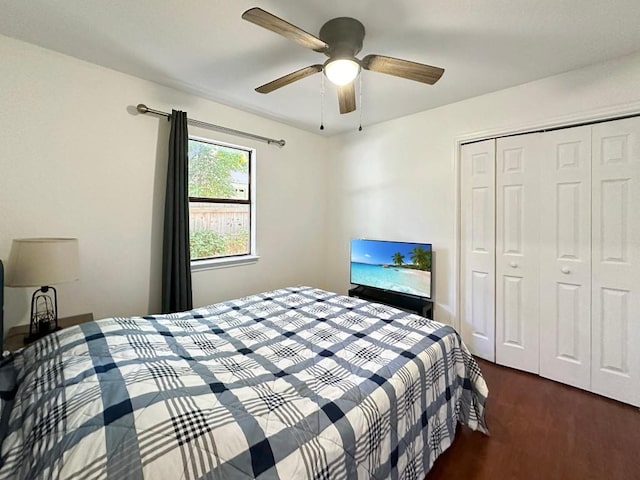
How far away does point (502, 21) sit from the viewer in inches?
66.8

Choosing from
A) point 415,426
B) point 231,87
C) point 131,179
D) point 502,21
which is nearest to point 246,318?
point 415,426

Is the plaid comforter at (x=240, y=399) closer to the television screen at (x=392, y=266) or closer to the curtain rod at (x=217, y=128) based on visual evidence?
the television screen at (x=392, y=266)

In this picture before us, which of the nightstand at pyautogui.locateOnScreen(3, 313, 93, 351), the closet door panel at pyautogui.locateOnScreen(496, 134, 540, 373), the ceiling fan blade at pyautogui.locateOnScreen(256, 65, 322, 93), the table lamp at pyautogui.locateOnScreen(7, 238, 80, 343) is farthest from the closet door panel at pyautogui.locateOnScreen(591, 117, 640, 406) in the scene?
the nightstand at pyautogui.locateOnScreen(3, 313, 93, 351)

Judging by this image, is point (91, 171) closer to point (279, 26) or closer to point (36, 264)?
point (36, 264)

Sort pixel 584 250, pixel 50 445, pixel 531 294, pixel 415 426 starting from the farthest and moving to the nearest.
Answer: pixel 531 294 → pixel 584 250 → pixel 415 426 → pixel 50 445

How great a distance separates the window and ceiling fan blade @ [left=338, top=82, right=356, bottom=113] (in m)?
1.43

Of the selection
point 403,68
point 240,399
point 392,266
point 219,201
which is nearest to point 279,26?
point 403,68

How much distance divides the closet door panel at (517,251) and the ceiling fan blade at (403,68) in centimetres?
131

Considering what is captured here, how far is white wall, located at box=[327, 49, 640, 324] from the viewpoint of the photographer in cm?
219

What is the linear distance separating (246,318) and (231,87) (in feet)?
6.58

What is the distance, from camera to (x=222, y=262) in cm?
298

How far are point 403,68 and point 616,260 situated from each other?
6.90 feet

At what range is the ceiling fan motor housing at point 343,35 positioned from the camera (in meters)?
1.67

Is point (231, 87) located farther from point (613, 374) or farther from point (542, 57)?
point (613, 374)
